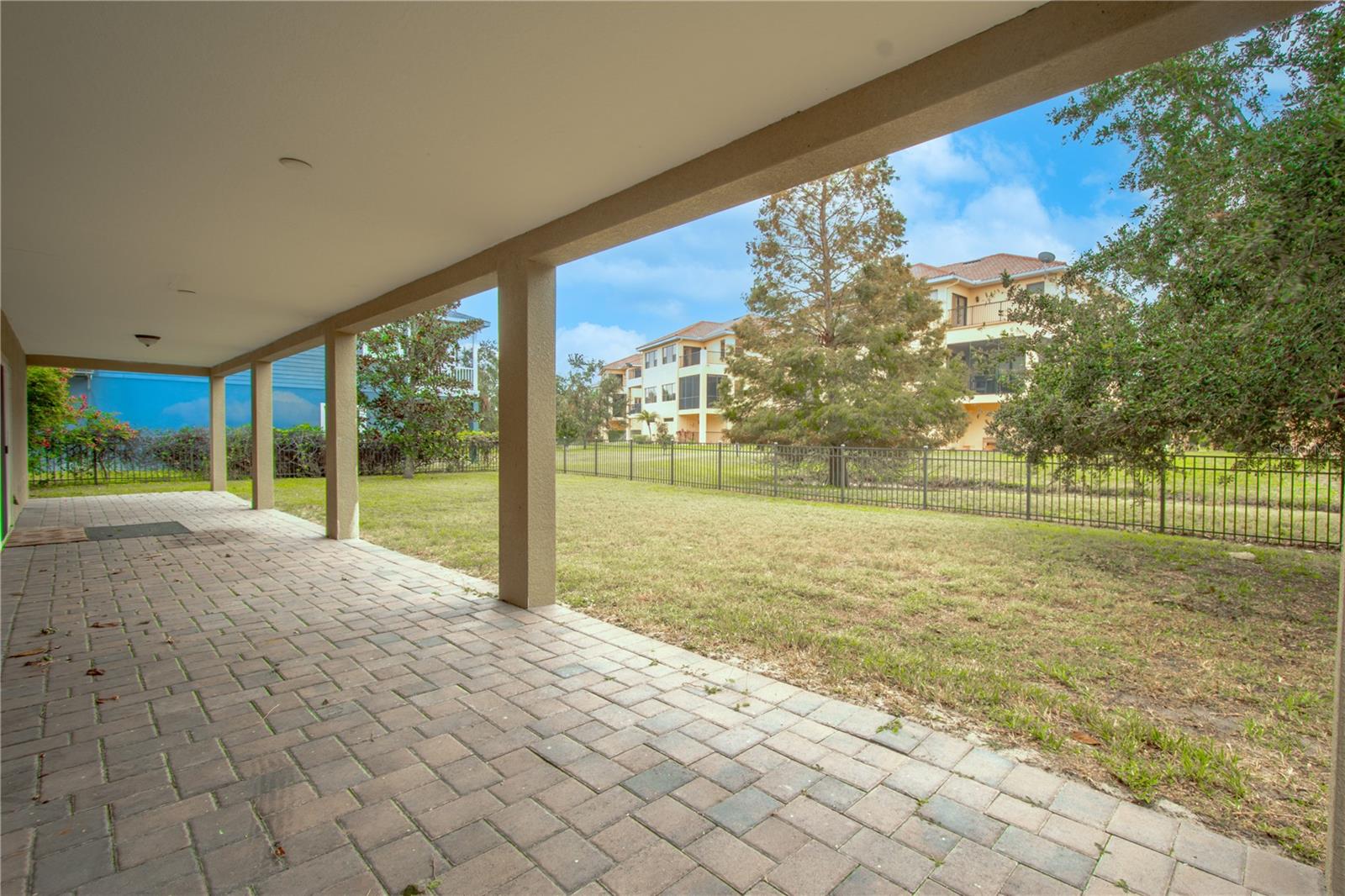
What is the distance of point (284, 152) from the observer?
307 cm

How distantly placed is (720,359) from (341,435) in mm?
16266

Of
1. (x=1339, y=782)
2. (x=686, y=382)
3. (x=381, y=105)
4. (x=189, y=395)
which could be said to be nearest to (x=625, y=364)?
(x=686, y=382)

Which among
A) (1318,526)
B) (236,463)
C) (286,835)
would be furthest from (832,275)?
(236,463)

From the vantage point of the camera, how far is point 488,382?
830 inches

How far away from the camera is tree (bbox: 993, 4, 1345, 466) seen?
4090 millimetres

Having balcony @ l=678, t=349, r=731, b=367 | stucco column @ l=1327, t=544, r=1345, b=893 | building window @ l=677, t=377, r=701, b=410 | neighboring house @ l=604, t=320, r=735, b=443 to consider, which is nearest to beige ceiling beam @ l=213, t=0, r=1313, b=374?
stucco column @ l=1327, t=544, r=1345, b=893

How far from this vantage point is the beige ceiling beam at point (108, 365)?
10.6 meters

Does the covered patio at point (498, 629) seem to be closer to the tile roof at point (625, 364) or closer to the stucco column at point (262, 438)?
the stucco column at point (262, 438)

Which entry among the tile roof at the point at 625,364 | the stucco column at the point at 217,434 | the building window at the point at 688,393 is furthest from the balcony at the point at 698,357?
the stucco column at the point at 217,434

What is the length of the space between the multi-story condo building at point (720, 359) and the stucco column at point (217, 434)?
441 inches

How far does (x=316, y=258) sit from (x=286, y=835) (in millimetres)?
4327

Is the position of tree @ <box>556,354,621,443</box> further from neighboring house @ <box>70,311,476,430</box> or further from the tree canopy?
the tree canopy

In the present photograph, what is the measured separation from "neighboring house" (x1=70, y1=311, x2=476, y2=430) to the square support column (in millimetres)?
8001

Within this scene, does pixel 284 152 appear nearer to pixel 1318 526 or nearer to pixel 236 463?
pixel 1318 526
